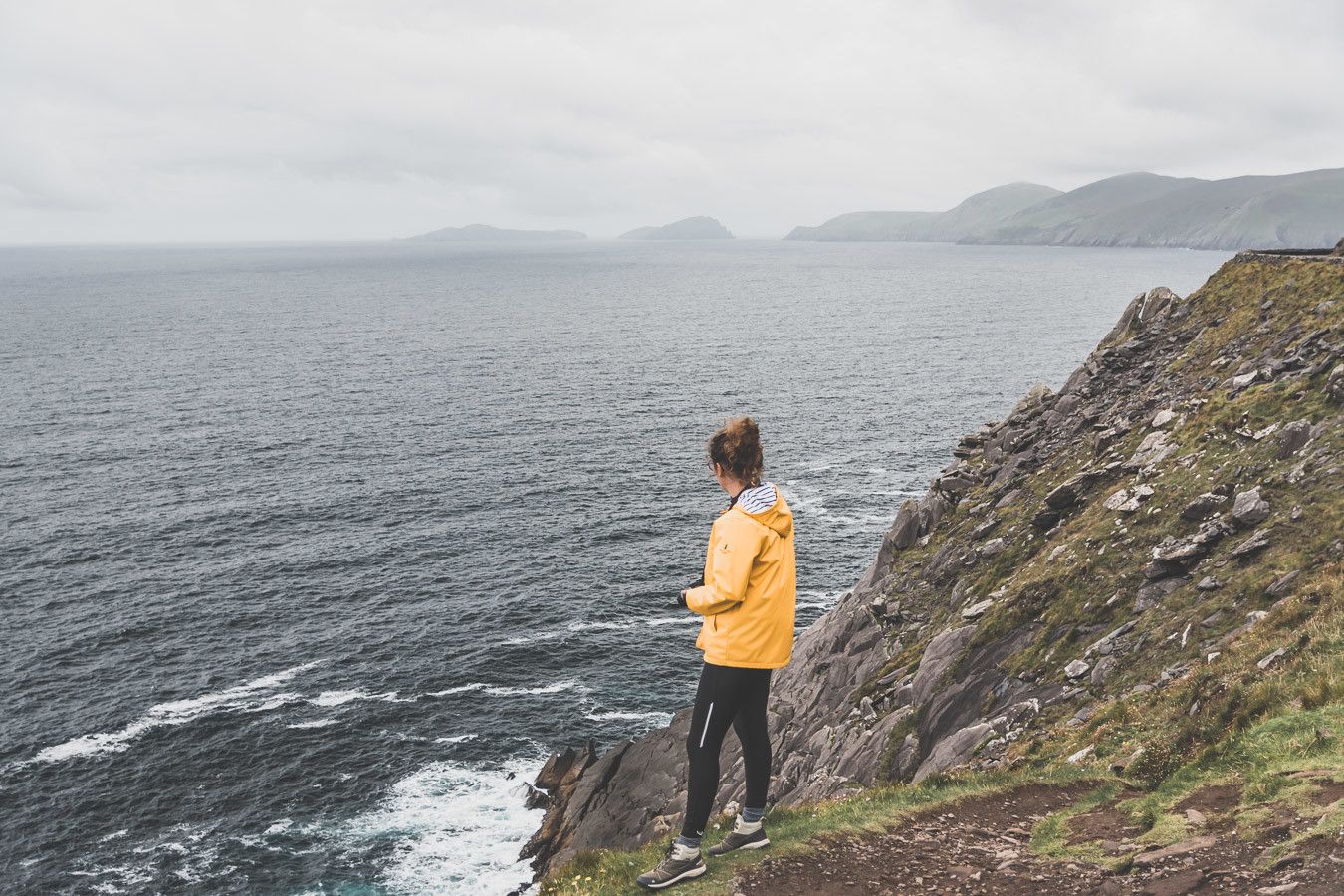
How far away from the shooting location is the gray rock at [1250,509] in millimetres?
24500

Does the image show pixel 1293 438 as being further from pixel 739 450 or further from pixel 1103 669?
pixel 739 450

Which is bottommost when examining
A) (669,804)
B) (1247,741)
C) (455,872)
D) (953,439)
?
(455,872)

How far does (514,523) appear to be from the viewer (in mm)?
76000

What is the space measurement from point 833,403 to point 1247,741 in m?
105

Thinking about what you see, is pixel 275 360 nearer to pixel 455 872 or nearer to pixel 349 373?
pixel 349 373

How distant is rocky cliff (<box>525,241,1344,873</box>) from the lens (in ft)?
70.3

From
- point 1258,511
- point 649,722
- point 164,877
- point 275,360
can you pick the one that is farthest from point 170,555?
point 275,360

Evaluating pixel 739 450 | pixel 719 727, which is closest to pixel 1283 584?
pixel 719 727

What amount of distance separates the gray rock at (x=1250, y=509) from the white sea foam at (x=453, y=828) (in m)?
30.4

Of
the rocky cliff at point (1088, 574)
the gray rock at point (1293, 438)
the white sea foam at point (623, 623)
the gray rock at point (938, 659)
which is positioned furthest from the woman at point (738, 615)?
the white sea foam at point (623, 623)

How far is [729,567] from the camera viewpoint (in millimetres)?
10180

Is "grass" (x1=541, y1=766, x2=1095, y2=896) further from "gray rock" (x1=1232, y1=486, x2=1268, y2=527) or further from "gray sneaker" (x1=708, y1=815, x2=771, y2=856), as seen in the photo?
"gray rock" (x1=1232, y1=486, x2=1268, y2=527)

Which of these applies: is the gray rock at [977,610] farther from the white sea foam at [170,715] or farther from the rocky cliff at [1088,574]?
the white sea foam at [170,715]

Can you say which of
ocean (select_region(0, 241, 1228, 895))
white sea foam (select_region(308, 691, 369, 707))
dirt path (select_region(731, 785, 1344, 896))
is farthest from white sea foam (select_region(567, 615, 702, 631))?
dirt path (select_region(731, 785, 1344, 896))
